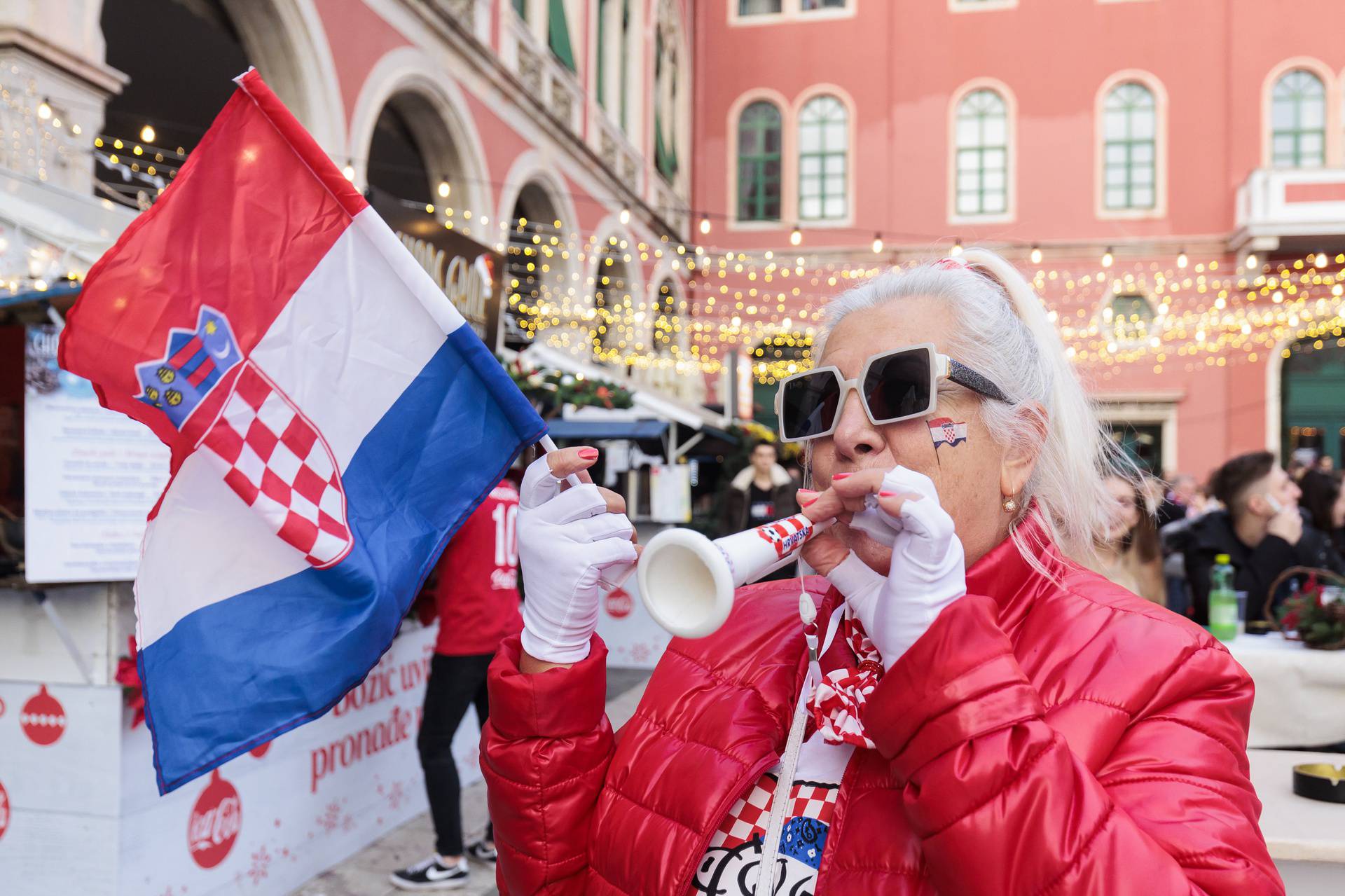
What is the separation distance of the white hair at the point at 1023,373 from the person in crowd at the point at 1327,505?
568 centimetres

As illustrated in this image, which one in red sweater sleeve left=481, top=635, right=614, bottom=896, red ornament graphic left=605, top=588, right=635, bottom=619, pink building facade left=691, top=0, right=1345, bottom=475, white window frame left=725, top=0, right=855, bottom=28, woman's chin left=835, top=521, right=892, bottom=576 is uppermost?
white window frame left=725, top=0, right=855, bottom=28

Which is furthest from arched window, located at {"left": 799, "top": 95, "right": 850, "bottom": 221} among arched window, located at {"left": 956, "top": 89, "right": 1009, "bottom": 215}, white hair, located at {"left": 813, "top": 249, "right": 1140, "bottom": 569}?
white hair, located at {"left": 813, "top": 249, "right": 1140, "bottom": 569}

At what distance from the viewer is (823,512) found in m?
1.25

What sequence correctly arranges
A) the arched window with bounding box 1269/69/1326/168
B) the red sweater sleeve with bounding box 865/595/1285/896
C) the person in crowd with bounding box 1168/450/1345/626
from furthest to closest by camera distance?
the arched window with bounding box 1269/69/1326/168
the person in crowd with bounding box 1168/450/1345/626
the red sweater sleeve with bounding box 865/595/1285/896

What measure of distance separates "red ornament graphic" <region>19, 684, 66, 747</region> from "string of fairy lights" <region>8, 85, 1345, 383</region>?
11.1 meters

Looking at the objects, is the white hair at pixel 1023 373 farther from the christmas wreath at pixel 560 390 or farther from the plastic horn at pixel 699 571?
the christmas wreath at pixel 560 390

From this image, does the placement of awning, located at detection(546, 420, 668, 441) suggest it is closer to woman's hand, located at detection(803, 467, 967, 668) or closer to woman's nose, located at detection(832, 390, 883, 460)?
woman's nose, located at detection(832, 390, 883, 460)

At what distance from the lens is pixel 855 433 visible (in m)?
1.35

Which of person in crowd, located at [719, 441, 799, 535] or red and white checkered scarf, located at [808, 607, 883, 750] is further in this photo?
person in crowd, located at [719, 441, 799, 535]

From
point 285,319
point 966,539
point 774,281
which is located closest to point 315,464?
point 285,319

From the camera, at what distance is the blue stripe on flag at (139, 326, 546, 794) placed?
159 centimetres

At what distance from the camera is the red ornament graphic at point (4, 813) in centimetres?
346

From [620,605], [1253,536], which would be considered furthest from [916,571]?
[620,605]

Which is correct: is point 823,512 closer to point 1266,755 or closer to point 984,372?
point 984,372
